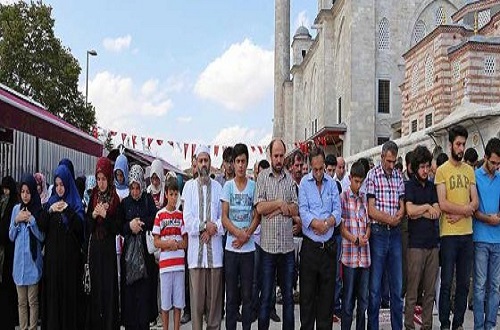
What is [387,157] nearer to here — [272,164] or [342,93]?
[272,164]

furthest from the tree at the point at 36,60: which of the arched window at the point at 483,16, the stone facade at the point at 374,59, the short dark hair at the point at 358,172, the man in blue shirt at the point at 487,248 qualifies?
the arched window at the point at 483,16

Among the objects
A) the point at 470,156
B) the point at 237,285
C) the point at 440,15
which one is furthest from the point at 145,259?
the point at 440,15

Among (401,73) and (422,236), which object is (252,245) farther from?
(401,73)

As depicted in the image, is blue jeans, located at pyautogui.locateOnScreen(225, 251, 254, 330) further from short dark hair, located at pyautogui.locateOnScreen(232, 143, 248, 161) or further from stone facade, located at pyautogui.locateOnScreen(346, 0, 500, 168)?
stone facade, located at pyautogui.locateOnScreen(346, 0, 500, 168)

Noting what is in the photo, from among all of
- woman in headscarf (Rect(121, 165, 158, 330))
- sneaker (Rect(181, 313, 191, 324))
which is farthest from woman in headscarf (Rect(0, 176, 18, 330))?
sneaker (Rect(181, 313, 191, 324))

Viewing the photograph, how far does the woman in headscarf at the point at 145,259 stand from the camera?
19.9 ft

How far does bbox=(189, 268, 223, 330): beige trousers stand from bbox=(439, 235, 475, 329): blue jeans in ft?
8.31

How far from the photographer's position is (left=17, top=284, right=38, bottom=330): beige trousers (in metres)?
6.27

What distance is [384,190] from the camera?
626cm

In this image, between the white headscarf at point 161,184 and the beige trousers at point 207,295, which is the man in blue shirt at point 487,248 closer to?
the beige trousers at point 207,295

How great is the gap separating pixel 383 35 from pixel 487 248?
3143cm

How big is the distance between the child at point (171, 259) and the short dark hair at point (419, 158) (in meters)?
2.66

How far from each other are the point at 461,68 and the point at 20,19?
18.3m

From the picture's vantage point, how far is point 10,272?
641cm
